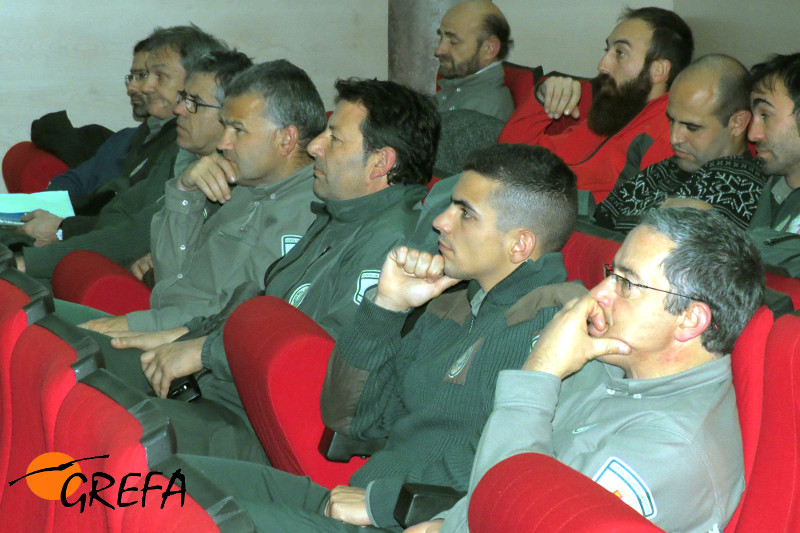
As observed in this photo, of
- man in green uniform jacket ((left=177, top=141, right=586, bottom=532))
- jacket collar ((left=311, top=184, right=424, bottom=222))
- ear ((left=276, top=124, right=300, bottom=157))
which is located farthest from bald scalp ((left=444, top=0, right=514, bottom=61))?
man in green uniform jacket ((left=177, top=141, right=586, bottom=532))

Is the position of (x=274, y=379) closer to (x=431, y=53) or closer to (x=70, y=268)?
(x=70, y=268)

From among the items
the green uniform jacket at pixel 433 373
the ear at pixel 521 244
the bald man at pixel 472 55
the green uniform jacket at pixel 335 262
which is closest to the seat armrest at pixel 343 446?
the green uniform jacket at pixel 433 373

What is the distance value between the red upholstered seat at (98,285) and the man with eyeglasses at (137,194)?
25 cm

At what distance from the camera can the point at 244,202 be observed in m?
2.45

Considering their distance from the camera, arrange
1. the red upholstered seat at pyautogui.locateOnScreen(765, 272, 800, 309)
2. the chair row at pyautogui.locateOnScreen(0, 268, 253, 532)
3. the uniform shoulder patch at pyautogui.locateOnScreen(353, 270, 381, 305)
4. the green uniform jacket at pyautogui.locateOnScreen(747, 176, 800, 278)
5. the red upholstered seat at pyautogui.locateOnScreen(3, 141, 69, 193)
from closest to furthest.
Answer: the chair row at pyautogui.locateOnScreen(0, 268, 253, 532), the red upholstered seat at pyautogui.locateOnScreen(765, 272, 800, 309), the green uniform jacket at pyautogui.locateOnScreen(747, 176, 800, 278), the uniform shoulder patch at pyautogui.locateOnScreen(353, 270, 381, 305), the red upholstered seat at pyautogui.locateOnScreen(3, 141, 69, 193)

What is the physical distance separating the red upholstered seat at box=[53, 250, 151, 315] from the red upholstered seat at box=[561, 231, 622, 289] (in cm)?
136

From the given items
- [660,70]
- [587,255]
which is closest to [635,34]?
[660,70]

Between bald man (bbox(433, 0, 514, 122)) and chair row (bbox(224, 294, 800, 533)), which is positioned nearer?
chair row (bbox(224, 294, 800, 533))

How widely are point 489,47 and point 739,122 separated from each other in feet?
5.36

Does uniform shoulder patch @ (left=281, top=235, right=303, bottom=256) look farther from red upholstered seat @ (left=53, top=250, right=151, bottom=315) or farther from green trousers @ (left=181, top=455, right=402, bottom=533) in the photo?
green trousers @ (left=181, top=455, right=402, bottom=533)

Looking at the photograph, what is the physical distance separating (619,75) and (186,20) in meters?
2.77

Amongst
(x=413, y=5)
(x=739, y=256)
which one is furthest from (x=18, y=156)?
(x=739, y=256)

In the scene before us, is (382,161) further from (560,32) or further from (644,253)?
(560,32)

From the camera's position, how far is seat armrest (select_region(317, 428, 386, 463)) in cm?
160
